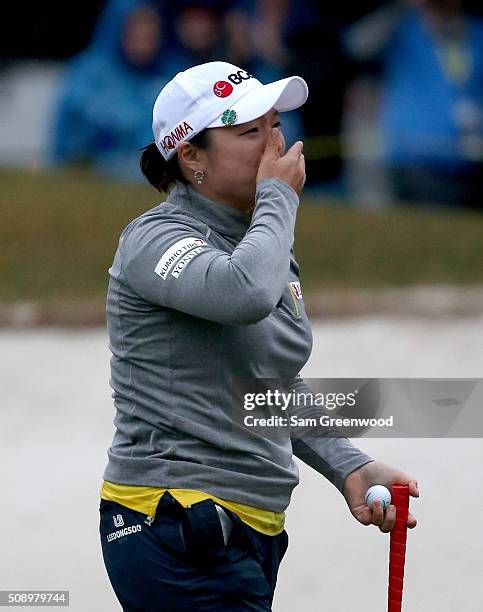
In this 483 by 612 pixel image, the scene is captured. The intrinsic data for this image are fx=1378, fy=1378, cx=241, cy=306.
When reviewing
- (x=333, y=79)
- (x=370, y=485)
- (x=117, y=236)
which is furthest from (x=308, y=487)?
(x=333, y=79)

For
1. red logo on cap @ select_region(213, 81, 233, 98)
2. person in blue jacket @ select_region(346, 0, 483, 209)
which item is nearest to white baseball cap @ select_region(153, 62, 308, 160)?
red logo on cap @ select_region(213, 81, 233, 98)

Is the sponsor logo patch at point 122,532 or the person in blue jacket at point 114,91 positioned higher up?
the person in blue jacket at point 114,91

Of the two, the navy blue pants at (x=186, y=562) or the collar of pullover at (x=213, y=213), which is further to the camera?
the collar of pullover at (x=213, y=213)

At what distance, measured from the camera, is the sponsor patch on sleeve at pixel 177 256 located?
7.79 ft

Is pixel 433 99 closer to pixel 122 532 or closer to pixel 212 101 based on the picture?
pixel 212 101

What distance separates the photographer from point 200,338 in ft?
8.04

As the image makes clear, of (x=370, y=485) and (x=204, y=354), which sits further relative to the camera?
(x=370, y=485)

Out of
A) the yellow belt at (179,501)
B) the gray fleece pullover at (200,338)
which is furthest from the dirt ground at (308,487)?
the gray fleece pullover at (200,338)

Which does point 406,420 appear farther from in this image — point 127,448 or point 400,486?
point 127,448

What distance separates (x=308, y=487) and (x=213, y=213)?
2.76m

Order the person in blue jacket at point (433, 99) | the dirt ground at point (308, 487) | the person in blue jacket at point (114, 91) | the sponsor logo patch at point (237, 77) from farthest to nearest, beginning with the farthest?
the person in blue jacket at point (114, 91), the person in blue jacket at point (433, 99), the dirt ground at point (308, 487), the sponsor logo patch at point (237, 77)

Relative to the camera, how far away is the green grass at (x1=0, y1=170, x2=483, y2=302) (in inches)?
307

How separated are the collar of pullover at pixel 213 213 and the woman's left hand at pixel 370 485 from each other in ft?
1.76

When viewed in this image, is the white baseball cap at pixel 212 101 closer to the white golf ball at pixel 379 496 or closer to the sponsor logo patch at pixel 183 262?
the sponsor logo patch at pixel 183 262
